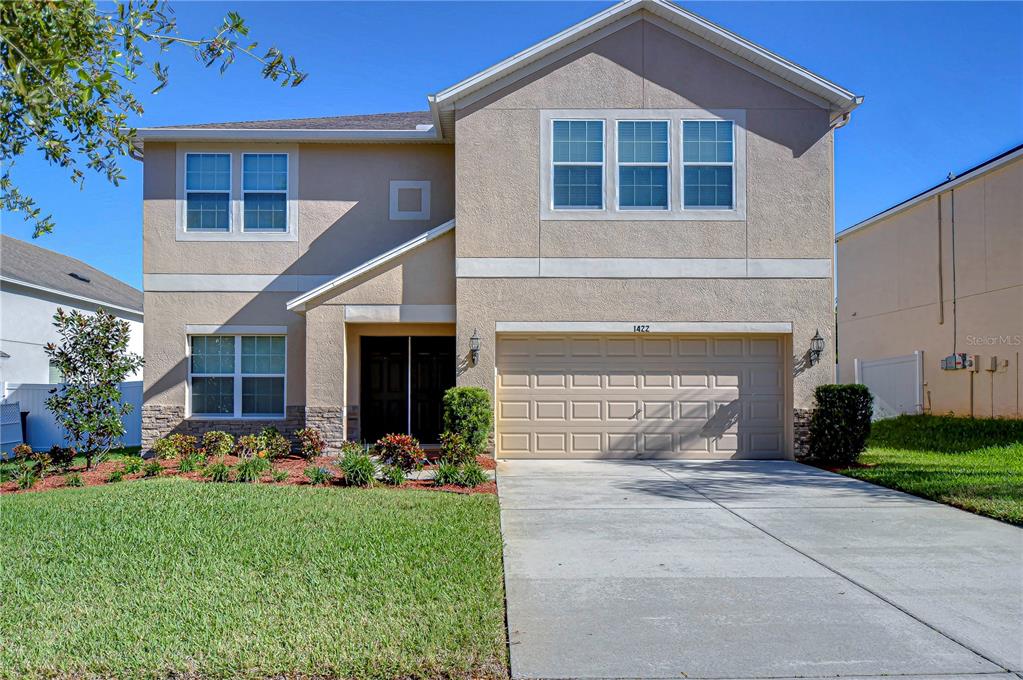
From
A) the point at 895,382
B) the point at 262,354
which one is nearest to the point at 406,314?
the point at 262,354

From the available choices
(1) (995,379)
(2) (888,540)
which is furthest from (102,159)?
(1) (995,379)

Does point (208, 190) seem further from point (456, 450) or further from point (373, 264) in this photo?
point (456, 450)

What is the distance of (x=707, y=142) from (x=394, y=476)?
311 inches

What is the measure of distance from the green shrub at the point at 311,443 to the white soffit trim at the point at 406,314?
6.68 feet

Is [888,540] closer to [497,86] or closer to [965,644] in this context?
[965,644]

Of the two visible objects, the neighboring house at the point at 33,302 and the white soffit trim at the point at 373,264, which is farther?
the neighboring house at the point at 33,302

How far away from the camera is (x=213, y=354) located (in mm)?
14469

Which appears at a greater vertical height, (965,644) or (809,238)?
(809,238)

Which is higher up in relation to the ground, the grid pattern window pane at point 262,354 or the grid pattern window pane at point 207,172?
the grid pattern window pane at point 207,172

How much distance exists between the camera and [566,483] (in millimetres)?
10703

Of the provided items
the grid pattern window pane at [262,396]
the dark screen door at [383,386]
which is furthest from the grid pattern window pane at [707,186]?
the grid pattern window pane at [262,396]

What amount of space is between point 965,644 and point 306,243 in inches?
496

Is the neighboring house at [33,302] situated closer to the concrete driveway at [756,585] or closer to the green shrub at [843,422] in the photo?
the concrete driveway at [756,585]

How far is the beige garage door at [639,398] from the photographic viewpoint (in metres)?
13.1
